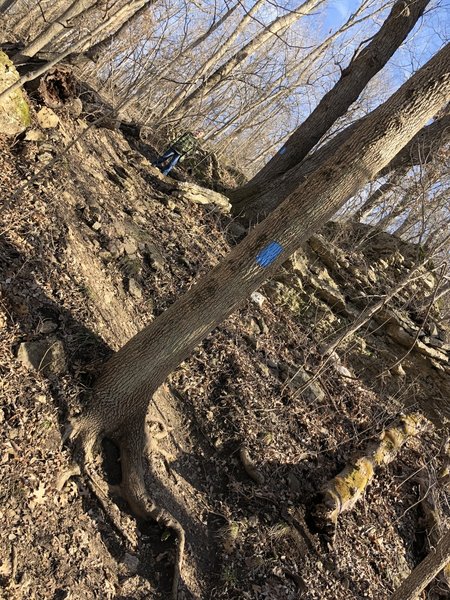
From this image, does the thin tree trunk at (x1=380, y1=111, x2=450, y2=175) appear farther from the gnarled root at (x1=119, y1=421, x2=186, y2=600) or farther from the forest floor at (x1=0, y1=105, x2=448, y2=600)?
the gnarled root at (x1=119, y1=421, x2=186, y2=600)

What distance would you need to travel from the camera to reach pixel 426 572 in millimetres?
4828

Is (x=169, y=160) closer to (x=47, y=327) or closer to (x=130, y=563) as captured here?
(x=47, y=327)

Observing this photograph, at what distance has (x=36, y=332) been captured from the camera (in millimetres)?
4430

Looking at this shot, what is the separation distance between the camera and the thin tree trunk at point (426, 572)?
190 inches

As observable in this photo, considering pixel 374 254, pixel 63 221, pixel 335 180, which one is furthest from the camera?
pixel 374 254

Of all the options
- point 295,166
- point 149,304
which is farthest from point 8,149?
point 295,166

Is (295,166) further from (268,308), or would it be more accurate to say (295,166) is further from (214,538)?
(214,538)

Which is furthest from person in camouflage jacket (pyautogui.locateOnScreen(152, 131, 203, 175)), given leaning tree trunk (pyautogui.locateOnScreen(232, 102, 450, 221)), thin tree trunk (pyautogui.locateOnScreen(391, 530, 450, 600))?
thin tree trunk (pyautogui.locateOnScreen(391, 530, 450, 600))

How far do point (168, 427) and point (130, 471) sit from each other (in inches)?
35.8

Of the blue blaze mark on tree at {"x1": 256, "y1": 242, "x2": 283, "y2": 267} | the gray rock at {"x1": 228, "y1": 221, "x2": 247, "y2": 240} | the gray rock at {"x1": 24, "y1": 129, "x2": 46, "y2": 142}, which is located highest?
the gray rock at {"x1": 228, "y1": 221, "x2": 247, "y2": 240}

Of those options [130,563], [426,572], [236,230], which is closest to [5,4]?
[236,230]

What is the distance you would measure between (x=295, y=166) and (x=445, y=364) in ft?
14.9

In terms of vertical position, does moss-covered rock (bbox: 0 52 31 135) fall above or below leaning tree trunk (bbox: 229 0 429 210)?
below

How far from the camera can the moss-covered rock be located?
575 cm
